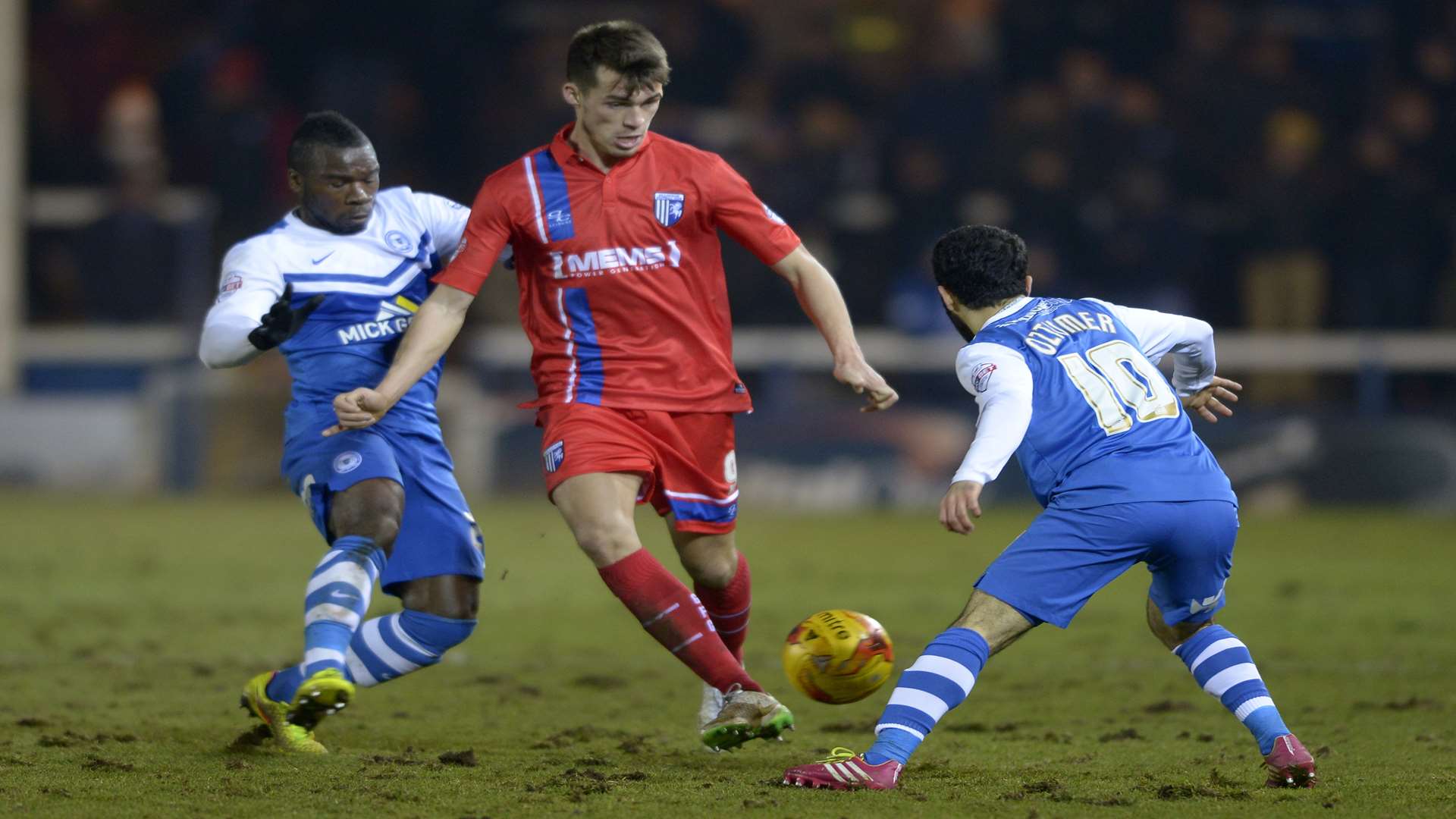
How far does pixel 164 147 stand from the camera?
1645 cm

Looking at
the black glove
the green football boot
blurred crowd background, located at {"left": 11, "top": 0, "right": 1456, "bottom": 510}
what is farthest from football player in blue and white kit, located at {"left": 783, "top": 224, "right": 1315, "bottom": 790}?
blurred crowd background, located at {"left": 11, "top": 0, "right": 1456, "bottom": 510}

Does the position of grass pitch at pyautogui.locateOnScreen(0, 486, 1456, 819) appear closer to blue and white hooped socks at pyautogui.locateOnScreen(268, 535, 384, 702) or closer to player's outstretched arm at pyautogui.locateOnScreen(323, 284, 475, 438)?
blue and white hooped socks at pyautogui.locateOnScreen(268, 535, 384, 702)

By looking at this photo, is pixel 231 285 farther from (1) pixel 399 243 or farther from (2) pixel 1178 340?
(2) pixel 1178 340

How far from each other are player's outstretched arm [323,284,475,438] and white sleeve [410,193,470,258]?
57 cm

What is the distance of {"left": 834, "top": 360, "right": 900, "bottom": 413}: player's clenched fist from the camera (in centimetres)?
502

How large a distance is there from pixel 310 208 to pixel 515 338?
9.36 m

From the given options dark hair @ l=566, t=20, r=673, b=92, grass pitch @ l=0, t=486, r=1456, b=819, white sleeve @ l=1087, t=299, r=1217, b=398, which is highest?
dark hair @ l=566, t=20, r=673, b=92

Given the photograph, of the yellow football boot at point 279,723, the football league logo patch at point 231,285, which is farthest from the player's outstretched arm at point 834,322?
the yellow football boot at point 279,723

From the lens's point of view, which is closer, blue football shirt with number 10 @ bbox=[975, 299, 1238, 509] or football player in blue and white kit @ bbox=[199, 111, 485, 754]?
blue football shirt with number 10 @ bbox=[975, 299, 1238, 509]

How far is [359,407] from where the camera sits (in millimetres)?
5070

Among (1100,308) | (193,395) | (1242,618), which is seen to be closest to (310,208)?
(1100,308)

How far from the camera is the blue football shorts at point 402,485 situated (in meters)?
5.43

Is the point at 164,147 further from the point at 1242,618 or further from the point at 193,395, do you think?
the point at 1242,618

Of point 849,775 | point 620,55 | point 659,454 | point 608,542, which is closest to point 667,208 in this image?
point 620,55
